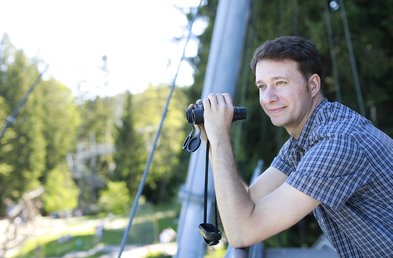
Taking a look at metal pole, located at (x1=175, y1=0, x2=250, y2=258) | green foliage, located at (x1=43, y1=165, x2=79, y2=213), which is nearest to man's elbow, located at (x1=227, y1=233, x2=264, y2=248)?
metal pole, located at (x1=175, y1=0, x2=250, y2=258)

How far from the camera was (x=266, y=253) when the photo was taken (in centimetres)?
379

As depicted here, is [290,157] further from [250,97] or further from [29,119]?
[29,119]

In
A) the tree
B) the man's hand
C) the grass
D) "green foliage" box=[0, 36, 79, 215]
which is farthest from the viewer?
the tree

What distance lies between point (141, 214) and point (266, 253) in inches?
713

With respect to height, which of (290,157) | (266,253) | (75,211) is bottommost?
(75,211)

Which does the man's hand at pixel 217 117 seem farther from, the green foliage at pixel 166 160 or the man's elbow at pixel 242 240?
the green foliage at pixel 166 160

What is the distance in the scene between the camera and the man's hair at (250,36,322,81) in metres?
1.45

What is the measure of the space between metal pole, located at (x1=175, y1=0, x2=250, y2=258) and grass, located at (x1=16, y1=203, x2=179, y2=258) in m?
14.1

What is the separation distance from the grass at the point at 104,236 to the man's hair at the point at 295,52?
16677 mm

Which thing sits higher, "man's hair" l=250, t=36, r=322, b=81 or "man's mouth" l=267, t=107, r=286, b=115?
"man's hair" l=250, t=36, r=322, b=81

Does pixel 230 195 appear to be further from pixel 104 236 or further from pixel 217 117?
pixel 104 236

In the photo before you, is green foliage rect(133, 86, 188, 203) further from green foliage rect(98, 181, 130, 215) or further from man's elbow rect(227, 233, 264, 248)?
man's elbow rect(227, 233, 264, 248)

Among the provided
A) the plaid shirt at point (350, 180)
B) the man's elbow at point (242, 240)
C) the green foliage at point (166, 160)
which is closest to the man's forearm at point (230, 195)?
the man's elbow at point (242, 240)

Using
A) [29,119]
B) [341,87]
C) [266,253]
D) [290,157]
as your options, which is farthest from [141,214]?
[290,157]
